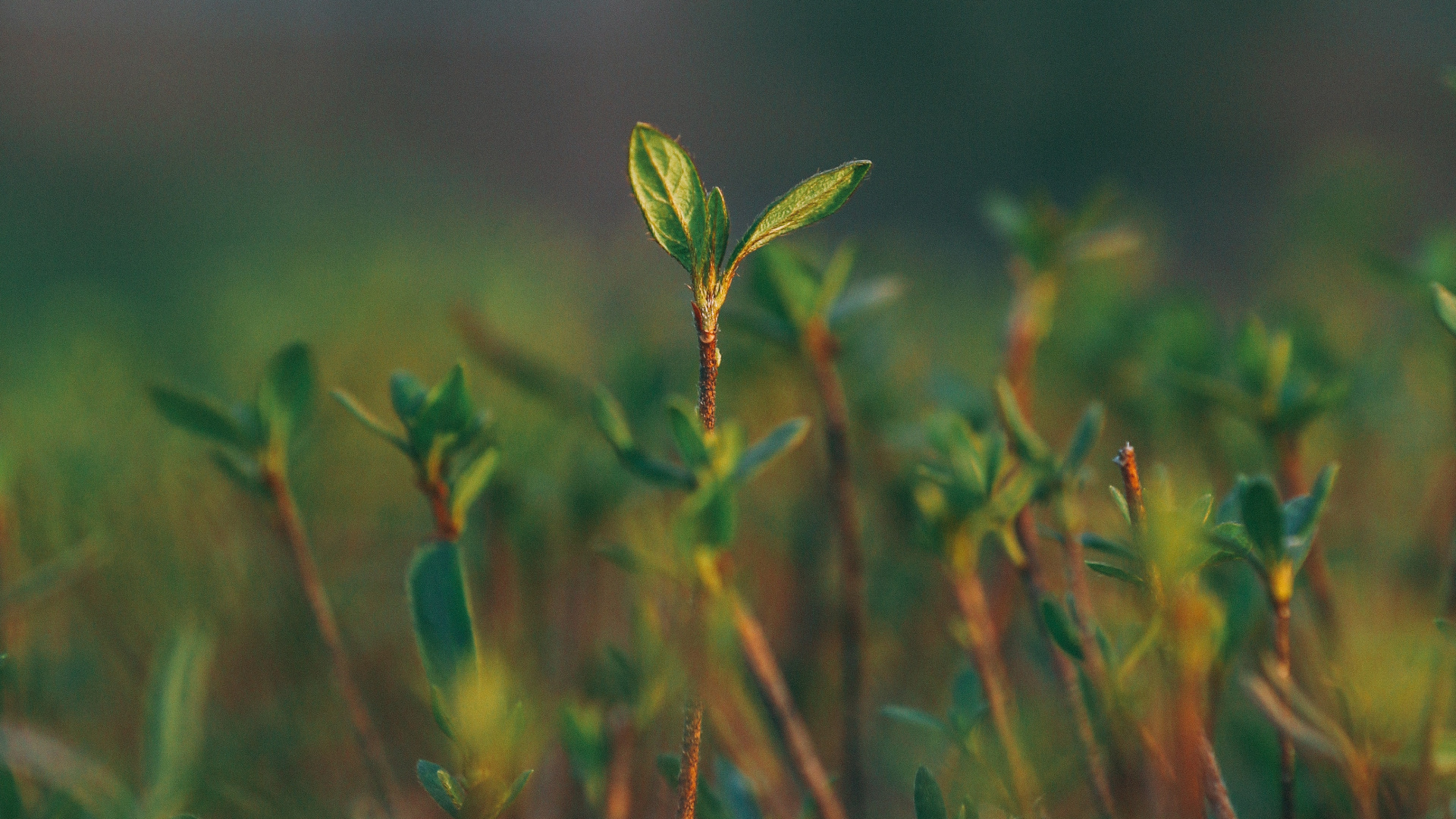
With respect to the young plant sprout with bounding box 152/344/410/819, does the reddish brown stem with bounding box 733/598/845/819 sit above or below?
below

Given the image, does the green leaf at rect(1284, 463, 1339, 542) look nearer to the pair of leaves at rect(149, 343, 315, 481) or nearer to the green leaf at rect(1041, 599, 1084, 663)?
the green leaf at rect(1041, 599, 1084, 663)

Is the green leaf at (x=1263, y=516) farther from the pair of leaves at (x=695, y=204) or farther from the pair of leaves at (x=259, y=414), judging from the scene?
the pair of leaves at (x=259, y=414)

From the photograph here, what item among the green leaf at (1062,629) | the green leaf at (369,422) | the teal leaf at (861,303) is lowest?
the green leaf at (1062,629)

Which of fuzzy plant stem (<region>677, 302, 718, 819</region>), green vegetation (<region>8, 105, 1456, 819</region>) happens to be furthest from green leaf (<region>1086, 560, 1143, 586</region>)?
fuzzy plant stem (<region>677, 302, 718, 819</region>)

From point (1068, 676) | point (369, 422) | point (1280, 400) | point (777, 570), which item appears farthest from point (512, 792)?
point (777, 570)

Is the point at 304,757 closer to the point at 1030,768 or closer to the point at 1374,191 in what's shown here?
the point at 1030,768

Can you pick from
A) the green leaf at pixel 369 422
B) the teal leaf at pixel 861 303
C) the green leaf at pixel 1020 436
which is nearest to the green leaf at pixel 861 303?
the teal leaf at pixel 861 303

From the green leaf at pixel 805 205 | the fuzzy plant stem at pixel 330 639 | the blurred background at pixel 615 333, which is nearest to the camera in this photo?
the green leaf at pixel 805 205
